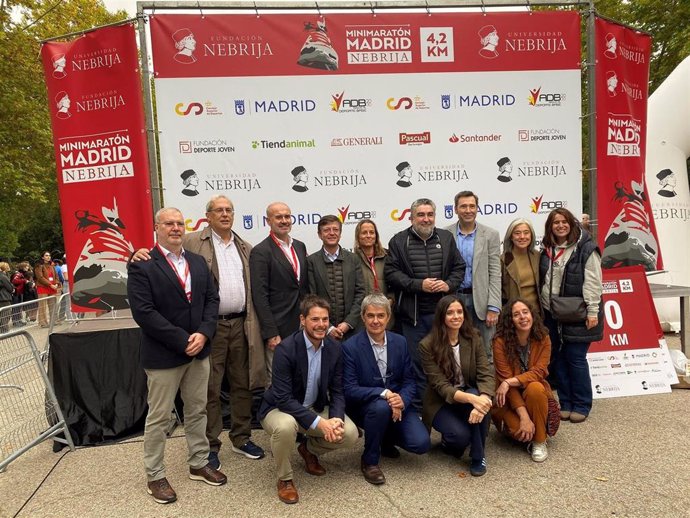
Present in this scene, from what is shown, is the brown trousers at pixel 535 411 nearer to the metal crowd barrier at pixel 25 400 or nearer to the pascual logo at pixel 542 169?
the pascual logo at pixel 542 169

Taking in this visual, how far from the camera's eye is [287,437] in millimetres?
2990

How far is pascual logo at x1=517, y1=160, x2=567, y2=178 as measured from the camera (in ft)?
16.4

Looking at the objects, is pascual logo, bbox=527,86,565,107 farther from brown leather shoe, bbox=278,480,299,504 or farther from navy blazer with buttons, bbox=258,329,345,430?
brown leather shoe, bbox=278,480,299,504

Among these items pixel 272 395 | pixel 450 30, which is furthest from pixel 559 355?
pixel 450 30

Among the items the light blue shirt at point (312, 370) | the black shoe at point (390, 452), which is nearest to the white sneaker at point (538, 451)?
the black shoe at point (390, 452)

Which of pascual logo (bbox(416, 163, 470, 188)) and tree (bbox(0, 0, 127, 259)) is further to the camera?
tree (bbox(0, 0, 127, 259))

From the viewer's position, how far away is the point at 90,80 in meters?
4.57

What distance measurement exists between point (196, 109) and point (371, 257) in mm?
2188

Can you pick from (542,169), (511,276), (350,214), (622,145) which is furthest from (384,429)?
(622,145)

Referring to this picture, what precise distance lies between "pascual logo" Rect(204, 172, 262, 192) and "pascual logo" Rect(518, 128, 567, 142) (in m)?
2.71

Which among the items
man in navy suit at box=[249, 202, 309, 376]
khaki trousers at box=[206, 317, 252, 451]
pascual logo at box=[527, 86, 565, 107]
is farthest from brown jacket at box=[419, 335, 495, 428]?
pascual logo at box=[527, 86, 565, 107]

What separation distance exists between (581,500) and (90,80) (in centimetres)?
514

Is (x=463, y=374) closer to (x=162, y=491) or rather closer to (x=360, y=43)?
(x=162, y=491)

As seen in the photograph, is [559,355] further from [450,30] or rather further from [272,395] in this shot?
[450,30]
